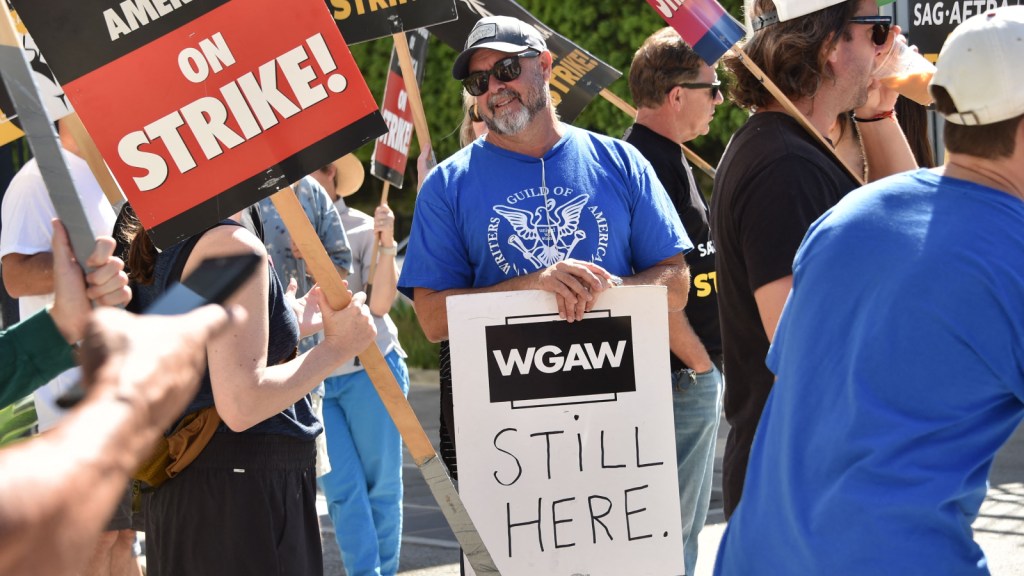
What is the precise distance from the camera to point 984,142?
2.11 metres

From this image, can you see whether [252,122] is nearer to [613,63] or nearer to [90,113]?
[90,113]

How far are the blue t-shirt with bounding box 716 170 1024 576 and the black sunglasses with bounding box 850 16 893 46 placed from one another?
4.13ft

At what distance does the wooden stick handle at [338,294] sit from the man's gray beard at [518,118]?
0.96 meters

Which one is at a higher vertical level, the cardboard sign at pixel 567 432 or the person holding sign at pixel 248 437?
the person holding sign at pixel 248 437

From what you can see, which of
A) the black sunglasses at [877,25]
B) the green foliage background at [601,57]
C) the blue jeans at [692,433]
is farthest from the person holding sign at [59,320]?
the green foliage background at [601,57]

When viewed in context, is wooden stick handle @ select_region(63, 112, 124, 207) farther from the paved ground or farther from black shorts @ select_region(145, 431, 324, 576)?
the paved ground

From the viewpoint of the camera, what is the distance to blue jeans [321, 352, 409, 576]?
5.39 meters

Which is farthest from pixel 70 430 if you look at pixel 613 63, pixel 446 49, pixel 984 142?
pixel 446 49

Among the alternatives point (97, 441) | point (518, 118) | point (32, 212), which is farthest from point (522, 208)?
point (97, 441)

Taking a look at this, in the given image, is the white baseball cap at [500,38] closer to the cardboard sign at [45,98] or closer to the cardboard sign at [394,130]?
the cardboard sign at [45,98]

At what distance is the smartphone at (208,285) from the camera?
137cm

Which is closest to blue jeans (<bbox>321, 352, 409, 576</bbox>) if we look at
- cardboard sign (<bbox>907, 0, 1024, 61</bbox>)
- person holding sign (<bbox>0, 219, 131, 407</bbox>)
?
cardboard sign (<bbox>907, 0, 1024, 61</bbox>)

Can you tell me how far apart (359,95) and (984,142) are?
1.47m

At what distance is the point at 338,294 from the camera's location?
3.01 metres
